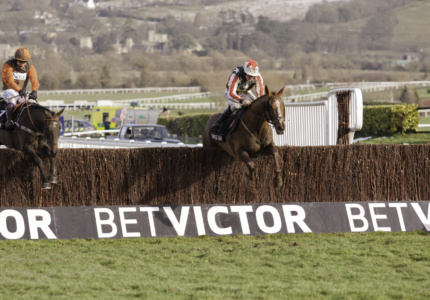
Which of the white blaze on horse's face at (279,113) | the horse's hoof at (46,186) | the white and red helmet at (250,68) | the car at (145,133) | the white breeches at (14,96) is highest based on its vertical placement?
the white and red helmet at (250,68)

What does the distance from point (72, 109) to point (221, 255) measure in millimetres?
62336

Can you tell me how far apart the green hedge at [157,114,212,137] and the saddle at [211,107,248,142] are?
29278mm

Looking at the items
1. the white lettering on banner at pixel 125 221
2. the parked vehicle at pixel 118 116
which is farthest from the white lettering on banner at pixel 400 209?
the parked vehicle at pixel 118 116

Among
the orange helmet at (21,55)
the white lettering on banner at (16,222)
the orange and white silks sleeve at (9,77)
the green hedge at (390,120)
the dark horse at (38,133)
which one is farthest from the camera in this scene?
the green hedge at (390,120)

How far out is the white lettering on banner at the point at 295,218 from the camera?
1351cm

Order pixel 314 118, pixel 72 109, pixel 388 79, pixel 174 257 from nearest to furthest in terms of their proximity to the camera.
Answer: pixel 174 257 → pixel 314 118 → pixel 72 109 → pixel 388 79

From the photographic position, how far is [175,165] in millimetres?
13859

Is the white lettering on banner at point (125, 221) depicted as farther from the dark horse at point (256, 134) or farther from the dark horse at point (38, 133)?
the dark horse at point (256, 134)

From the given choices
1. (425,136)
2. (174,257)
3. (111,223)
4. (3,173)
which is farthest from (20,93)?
(425,136)

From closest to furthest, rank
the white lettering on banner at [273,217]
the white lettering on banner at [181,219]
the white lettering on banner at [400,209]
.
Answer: the white lettering on banner at [181,219], the white lettering on banner at [273,217], the white lettering on banner at [400,209]

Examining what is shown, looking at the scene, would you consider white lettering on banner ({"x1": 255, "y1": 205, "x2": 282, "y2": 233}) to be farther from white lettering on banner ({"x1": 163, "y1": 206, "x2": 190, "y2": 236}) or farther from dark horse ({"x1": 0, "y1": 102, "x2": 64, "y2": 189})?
dark horse ({"x1": 0, "y1": 102, "x2": 64, "y2": 189})

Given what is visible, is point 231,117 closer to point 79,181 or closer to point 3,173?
point 79,181

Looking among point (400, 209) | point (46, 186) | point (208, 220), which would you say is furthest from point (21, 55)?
point (400, 209)

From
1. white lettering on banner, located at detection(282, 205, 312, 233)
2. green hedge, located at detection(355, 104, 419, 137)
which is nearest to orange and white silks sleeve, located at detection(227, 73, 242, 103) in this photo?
white lettering on banner, located at detection(282, 205, 312, 233)
